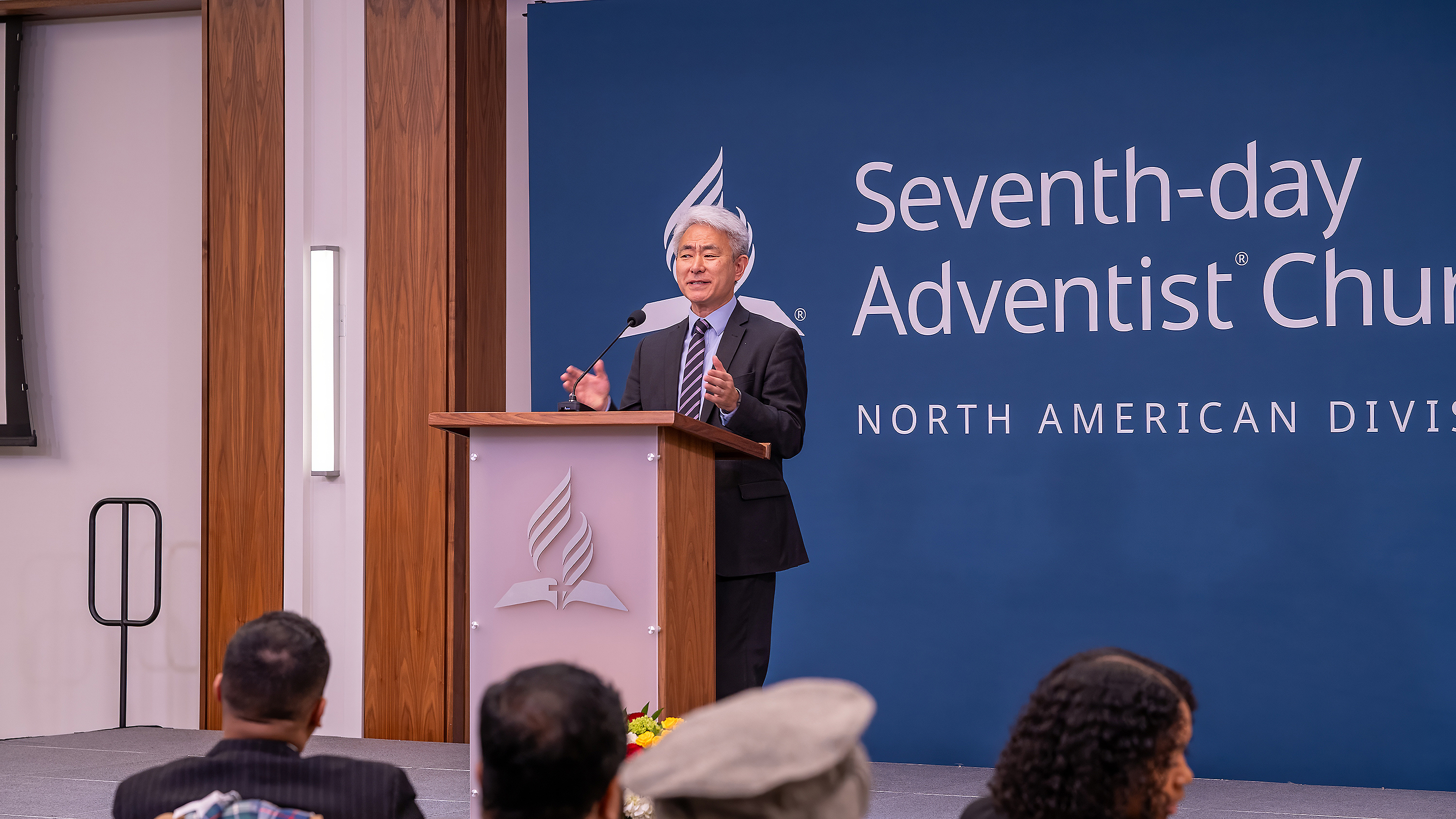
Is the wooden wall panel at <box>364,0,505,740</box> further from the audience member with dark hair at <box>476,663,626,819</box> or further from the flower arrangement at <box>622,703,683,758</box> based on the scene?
the audience member with dark hair at <box>476,663,626,819</box>

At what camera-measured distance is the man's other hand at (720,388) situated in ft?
9.61

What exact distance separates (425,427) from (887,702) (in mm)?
2152

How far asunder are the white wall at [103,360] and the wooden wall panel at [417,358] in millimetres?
1136

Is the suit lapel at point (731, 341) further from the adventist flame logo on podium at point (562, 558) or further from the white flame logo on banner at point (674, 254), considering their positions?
the white flame logo on banner at point (674, 254)

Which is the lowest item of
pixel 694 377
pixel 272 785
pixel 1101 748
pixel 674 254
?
pixel 272 785

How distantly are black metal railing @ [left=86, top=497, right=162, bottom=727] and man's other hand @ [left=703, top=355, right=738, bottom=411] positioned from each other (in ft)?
11.6

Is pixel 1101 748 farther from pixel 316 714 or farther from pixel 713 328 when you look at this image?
pixel 713 328

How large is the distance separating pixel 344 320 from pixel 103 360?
1426mm

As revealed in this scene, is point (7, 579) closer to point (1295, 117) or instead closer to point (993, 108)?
point (993, 108)

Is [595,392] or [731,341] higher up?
[731,341]

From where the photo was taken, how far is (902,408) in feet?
16.3

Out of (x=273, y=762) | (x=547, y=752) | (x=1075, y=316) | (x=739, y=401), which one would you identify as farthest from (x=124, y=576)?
(x=547, y=752)

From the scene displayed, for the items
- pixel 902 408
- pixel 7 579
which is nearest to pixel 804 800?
pixel 902 408

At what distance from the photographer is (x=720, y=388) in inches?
116
